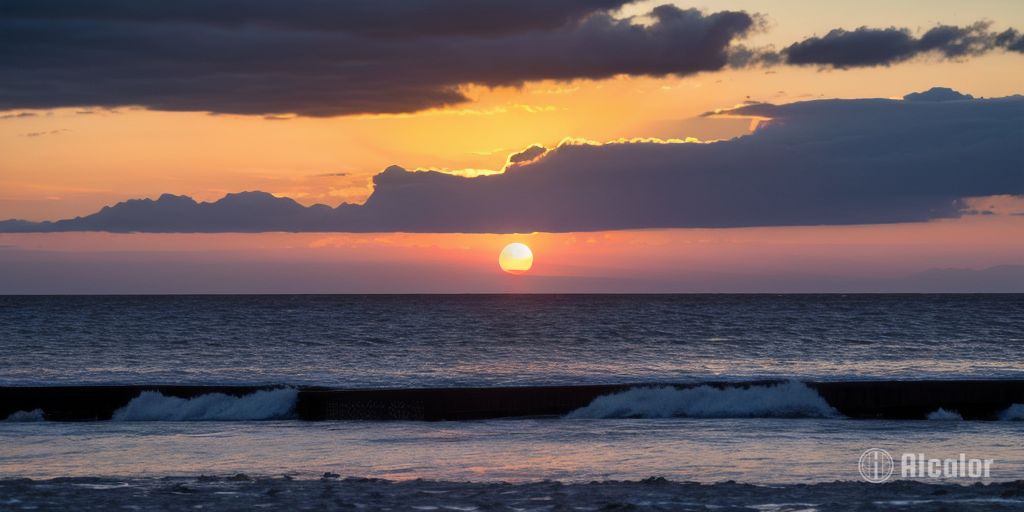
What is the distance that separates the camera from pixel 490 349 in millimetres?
63750

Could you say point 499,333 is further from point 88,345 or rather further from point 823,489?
point 823,489

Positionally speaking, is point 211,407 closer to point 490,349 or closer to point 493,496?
point 493,496

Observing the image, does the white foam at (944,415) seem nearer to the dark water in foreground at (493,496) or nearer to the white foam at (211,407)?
the dark water in foreground at (493,496)

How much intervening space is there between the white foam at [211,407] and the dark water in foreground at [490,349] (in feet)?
32.0

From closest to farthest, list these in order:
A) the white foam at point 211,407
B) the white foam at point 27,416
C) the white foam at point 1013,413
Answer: the white foam at point 1013,413 < the white foam at point 27,416 < the white foam at point 211,407

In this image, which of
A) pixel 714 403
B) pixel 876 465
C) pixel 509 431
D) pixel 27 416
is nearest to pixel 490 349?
pixel 714 403

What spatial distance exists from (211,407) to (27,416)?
525 cm

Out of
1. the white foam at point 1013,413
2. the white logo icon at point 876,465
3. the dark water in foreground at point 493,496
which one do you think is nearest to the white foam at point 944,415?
the white foam at point 1013,413

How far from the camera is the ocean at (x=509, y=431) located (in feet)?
54.3

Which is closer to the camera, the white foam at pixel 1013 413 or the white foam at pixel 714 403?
the white foam at pixel 1013 413

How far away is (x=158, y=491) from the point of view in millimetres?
16984

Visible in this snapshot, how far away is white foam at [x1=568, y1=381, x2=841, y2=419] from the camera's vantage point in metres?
32.6

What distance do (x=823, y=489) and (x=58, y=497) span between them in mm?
11630

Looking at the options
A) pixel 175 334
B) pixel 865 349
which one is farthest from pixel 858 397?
pixel 175 334
